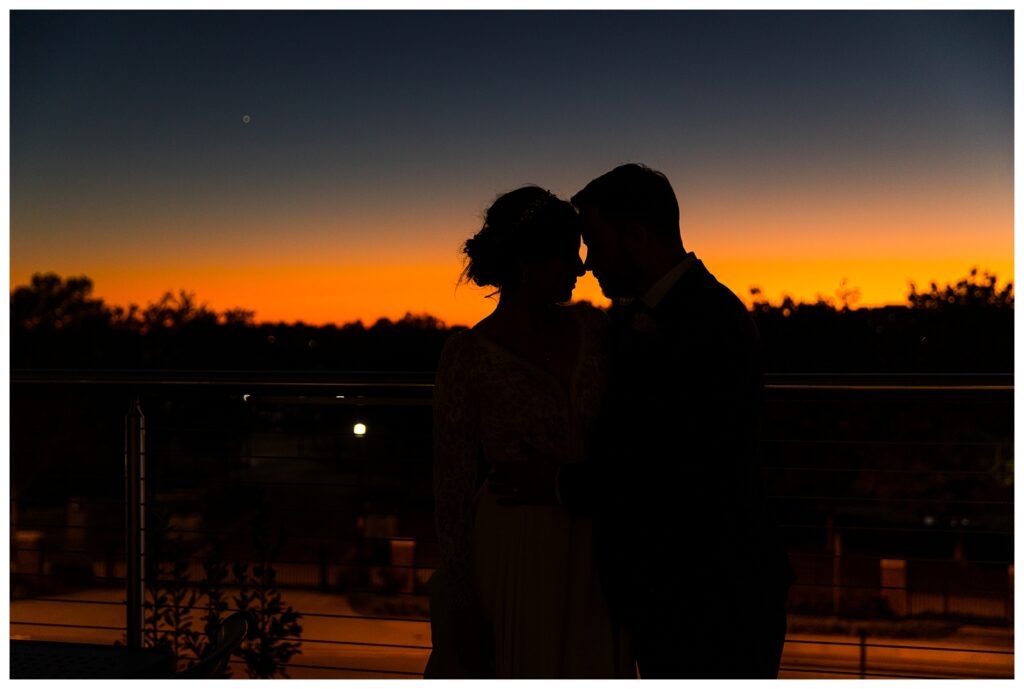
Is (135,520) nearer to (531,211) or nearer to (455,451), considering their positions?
(455,451)

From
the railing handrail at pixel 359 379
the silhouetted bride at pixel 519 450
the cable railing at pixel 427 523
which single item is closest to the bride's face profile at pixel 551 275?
the silhouetted bride at pixel 519 450

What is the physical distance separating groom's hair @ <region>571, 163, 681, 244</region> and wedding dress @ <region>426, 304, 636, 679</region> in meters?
0.25

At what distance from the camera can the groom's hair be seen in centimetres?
168

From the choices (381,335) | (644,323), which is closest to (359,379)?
(644,323)

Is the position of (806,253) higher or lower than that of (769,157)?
A: lower

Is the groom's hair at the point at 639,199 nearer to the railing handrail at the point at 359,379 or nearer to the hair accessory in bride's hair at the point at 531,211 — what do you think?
the hair accessory in bride's hair at the point at 531,211

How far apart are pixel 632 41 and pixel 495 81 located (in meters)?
1.49

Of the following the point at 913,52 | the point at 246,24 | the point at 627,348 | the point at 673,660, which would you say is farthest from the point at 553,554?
the point at 913,52

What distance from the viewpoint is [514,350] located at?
1.78m

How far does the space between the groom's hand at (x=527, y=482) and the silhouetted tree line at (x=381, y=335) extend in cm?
1126

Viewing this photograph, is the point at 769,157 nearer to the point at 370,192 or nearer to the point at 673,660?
the point at 370,192

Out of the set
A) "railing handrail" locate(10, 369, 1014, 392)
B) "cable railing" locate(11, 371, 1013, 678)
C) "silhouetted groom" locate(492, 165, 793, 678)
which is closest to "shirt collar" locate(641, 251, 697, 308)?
"silhouetted groom" locate(492, 165, 793, 678)

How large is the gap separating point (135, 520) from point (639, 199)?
2059 millimetres

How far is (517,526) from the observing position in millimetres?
1834
